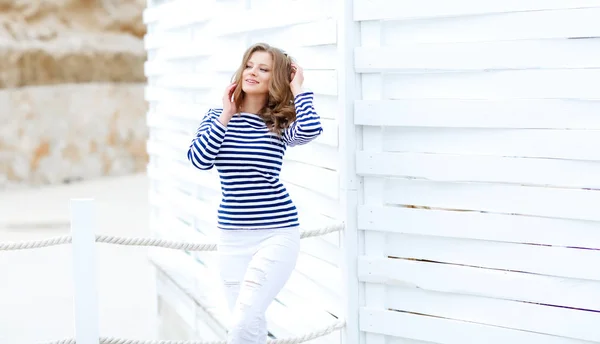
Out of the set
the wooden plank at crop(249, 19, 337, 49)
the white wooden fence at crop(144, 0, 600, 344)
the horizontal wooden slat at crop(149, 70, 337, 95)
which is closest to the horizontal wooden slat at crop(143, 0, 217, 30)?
the horizontal wooden slat at crop(149, 70, 337, 95)

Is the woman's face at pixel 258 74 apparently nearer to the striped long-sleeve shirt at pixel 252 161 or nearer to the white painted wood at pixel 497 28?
Answer: the striped long-sleeve shirt at pixel 252 161

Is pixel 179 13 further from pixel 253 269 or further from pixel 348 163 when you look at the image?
pixel 253 269

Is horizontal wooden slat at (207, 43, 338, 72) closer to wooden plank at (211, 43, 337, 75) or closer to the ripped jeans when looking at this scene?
wooden plank at (211, 43, 337, 75)

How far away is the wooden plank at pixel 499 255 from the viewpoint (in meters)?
2.99

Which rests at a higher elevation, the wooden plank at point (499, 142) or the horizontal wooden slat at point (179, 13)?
the horizontal wooden slat at point (179, 13)

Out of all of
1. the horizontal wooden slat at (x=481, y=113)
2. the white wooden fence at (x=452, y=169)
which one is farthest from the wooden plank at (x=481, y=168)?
the horizontal wooden slat at (x=481, y=113)

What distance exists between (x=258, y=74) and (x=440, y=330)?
1180 millimetres

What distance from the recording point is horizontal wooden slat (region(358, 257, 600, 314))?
303cm

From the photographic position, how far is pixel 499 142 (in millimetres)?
3145

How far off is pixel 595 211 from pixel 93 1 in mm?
12794

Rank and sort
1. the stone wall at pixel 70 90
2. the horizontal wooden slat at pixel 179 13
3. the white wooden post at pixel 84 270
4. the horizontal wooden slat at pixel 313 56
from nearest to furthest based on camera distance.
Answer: the white wooden post at pixel 84 270, the horizontal wooden slat at pixel 313 56, the horizontal wooden slat at pixel 179 13, the stone wall at pixel 70 90

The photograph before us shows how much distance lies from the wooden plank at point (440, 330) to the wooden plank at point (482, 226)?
1.09ft

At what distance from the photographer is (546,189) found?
304 centimetres

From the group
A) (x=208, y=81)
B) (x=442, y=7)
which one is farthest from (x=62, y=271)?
(x=442, y=7)
